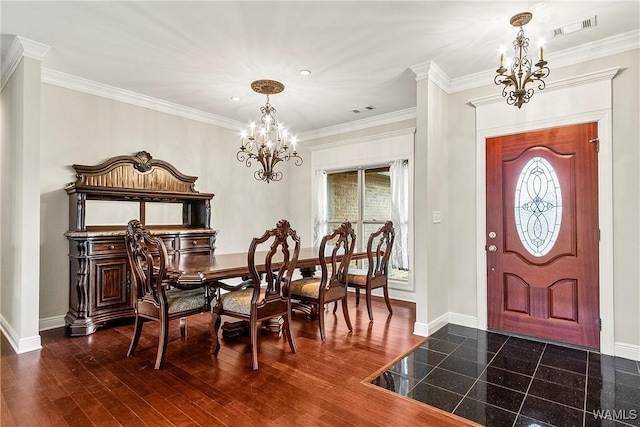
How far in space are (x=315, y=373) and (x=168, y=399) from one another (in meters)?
1.02

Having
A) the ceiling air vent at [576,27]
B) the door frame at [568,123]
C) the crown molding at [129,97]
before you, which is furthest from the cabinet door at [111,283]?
the ceiling air vent at [576,27]

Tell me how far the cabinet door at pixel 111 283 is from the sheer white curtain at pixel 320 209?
297cm

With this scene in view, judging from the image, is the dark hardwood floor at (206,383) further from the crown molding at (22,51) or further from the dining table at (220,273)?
the crown molding at (22,51)

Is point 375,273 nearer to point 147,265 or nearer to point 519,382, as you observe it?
point 519,382

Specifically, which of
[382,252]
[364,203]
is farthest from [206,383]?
[364,203]

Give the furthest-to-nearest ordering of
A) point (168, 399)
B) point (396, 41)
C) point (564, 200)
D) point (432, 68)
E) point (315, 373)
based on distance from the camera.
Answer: point (432, 68) → point (564, 200) → point (396, 41) → point (315, 373) → point (168, 399)

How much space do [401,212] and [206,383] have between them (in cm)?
347

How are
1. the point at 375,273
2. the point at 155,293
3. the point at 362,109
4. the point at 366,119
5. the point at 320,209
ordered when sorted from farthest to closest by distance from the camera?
the point at 320,209, the point at 366,119, the point at 362,109, the point at 375,273, the point at 155,293

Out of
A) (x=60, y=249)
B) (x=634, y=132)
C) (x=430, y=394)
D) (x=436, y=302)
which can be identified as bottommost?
(x=430, y=394)

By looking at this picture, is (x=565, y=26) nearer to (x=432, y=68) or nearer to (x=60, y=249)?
(x=432, y=68)

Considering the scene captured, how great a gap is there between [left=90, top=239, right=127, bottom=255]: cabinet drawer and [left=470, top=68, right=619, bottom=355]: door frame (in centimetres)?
384

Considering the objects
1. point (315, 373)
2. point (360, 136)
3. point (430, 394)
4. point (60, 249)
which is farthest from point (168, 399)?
point (360, 136)

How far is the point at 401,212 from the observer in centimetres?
497

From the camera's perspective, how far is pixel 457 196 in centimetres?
382
